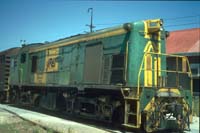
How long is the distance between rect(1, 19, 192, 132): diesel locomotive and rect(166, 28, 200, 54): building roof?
13.6m

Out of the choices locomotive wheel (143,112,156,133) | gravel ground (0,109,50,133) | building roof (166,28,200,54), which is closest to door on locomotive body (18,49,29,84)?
gravel ground (0,109,50,133)

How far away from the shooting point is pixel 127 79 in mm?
11820

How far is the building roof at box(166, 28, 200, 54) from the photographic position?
90.3ft

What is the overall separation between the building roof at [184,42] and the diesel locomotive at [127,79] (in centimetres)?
1364

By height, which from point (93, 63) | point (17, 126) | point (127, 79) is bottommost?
point (17, 126)

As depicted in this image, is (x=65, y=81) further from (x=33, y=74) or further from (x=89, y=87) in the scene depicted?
(x=33, y=74)

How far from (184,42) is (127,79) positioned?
756 inches

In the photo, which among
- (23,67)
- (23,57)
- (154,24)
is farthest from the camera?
(23,57)

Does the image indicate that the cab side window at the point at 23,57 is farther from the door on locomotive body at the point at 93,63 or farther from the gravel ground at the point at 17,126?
the door on locomotive body at the point at 93,63

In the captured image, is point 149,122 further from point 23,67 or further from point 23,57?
point 23,57

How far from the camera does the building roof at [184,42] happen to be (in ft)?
90.3

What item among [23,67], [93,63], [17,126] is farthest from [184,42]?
[17,126]

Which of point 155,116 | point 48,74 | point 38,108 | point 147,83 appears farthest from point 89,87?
point 38,108

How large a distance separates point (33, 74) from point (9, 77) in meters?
4.49
